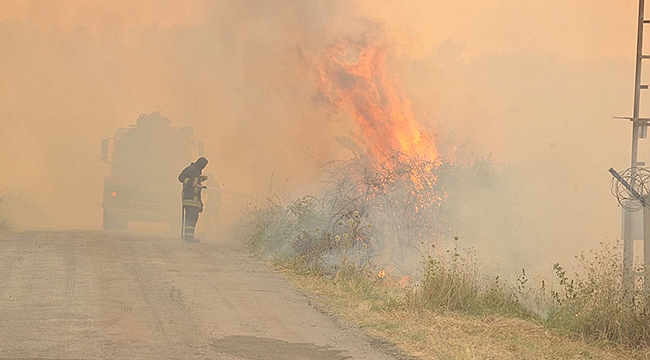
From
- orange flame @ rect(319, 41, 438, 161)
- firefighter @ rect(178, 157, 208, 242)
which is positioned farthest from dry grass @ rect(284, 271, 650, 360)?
orange flame @ rect(319, 41, 438, 161)

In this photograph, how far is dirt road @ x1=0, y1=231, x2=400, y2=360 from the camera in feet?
32.3

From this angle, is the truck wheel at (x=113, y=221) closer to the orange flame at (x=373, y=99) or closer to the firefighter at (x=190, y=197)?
the firefighter at (x=190, y=197)

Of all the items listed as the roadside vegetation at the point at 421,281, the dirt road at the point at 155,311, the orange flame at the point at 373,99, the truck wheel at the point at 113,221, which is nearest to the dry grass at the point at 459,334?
the roadside vegetation at the point at 421,281

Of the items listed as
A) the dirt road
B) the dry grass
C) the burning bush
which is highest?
the burning bush

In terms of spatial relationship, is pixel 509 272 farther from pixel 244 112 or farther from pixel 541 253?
pixel 244 112

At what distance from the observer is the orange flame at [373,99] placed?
78.5 ft

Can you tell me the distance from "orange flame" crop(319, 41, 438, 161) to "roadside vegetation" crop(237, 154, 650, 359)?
1.34 meters

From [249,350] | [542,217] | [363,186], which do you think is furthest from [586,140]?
[249,350]

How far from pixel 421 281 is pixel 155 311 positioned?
4.20 metres

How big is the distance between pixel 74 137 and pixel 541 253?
27357mm

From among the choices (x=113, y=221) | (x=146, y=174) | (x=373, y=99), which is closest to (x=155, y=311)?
(x=373, y=99)

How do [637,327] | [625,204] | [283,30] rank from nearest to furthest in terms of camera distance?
[637,327], [625,204], [283,30]

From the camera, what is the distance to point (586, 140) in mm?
36594

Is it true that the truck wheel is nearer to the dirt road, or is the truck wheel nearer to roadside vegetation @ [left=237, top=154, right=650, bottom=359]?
roadside vegetation @ [left=237, top=154, right=650, bottom=359]
